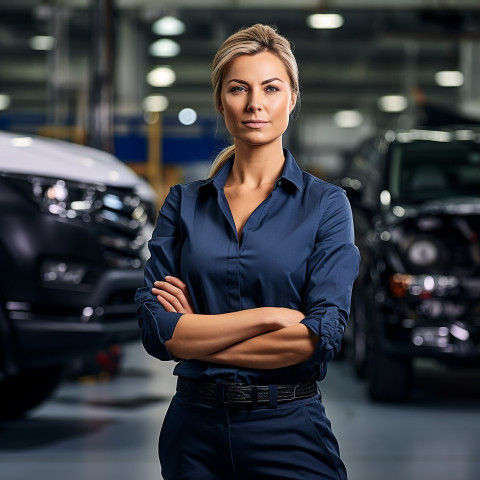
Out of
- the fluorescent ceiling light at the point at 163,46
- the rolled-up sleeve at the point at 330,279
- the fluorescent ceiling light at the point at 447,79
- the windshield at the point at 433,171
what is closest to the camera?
the rolled-up sleeve at the point at 330,279

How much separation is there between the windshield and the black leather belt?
16.9ft

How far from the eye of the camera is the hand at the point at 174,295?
2.35 m

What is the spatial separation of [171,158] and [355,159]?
1221 cm

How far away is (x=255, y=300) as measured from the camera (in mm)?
2307

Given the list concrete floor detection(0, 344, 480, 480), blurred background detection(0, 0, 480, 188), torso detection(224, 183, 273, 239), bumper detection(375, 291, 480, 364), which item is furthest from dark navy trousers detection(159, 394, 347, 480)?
bumper detection(375, 291, 480, 364)

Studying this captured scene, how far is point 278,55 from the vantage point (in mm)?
2338

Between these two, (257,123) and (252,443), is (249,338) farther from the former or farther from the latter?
(257,123)

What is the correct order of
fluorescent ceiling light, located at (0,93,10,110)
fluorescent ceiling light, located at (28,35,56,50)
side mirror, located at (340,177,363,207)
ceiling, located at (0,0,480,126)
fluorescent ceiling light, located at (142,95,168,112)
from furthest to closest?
fluorescent ceiling light, located at (0,93,10,110) < fluorescent ceiling light, located at (142,95,168,112) < fluorescent ceiling light, located at (28,35,56,50) < ceiling, located at (0,0,480,126) < side mirror, located at (340,177,363,207)

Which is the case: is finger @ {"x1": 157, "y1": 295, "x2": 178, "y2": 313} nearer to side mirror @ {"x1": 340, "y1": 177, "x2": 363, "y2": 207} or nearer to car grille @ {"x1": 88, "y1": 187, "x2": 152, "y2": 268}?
car grille @ {"x1": 88, "y1": 187, "x2": 152, "y2": 268}

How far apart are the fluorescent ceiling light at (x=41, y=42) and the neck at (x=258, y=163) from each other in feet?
90.4

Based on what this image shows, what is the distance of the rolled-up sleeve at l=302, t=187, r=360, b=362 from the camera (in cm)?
224

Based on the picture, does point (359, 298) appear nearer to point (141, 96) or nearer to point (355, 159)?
point (355, 159)

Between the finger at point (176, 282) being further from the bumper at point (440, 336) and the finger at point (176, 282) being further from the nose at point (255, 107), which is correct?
the bumper at point (440, 336)

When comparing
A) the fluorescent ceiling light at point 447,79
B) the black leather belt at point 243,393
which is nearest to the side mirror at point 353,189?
the black leather belt at point 243,393
